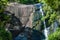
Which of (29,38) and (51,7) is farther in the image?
(29,38)

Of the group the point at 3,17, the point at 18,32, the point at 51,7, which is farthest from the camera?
the point at 18,32

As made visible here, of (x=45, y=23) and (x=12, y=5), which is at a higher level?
(x=12, y=5)

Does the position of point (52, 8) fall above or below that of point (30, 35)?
above

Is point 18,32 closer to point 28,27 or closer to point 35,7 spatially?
point 28,27

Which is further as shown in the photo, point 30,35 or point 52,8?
point 30,35

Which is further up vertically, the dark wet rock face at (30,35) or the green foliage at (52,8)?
the green foliage at (52,8)

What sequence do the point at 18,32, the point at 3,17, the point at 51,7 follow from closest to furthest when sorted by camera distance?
the point at 51,7
the point at 3,17
the point at 18,32

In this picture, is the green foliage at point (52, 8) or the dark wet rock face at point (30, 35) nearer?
the green foliage at point (52, 8)

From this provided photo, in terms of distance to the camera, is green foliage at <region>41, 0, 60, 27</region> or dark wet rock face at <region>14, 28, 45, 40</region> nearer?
green foliage at <region>41, 0, 60, 27</region>

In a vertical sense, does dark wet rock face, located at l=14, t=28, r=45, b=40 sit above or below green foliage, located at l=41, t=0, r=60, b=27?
below

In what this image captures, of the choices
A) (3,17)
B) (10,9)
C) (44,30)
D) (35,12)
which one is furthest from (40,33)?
(3,17)

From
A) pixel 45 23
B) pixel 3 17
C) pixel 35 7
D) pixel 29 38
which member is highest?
pixel 3 17
